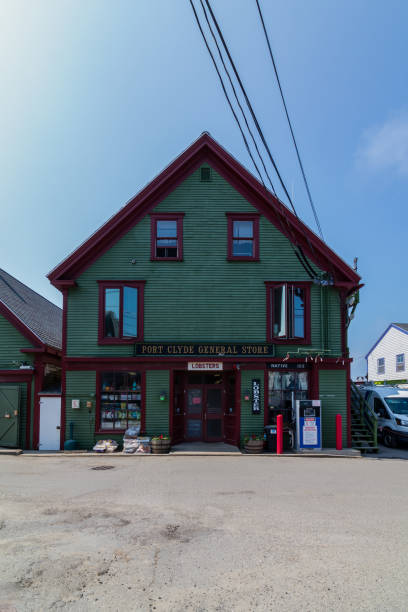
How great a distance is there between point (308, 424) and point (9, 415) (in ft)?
35.4

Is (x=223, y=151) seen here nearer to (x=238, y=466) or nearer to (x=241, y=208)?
(x=241, y=208)

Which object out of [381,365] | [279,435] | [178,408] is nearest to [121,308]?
[178,408]

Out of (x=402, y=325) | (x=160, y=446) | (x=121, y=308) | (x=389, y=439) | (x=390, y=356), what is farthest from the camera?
(x=390, y=356)

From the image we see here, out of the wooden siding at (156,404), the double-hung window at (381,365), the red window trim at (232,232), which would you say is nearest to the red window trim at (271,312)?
the red window trim at (232,232)

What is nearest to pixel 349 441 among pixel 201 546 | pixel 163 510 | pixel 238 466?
pixel 238 466

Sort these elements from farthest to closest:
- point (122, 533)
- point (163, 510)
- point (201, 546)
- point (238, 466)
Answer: point (238, 466), point (163, 510), point (122, 533), point (201, 546)

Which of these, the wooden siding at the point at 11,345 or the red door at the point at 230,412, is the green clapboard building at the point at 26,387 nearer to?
the wooden siding at the point at 11,345

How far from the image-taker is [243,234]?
60.8 ft

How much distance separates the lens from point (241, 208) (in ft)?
60.9

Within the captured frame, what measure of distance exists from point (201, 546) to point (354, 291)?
14.6 metres

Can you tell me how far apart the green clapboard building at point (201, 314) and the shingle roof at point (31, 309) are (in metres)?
2.18

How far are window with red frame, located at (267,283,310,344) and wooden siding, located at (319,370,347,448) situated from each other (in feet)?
5.30

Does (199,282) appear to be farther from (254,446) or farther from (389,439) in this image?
(389,439)

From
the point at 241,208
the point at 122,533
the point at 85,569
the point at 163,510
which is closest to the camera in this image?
the point at 85,569
